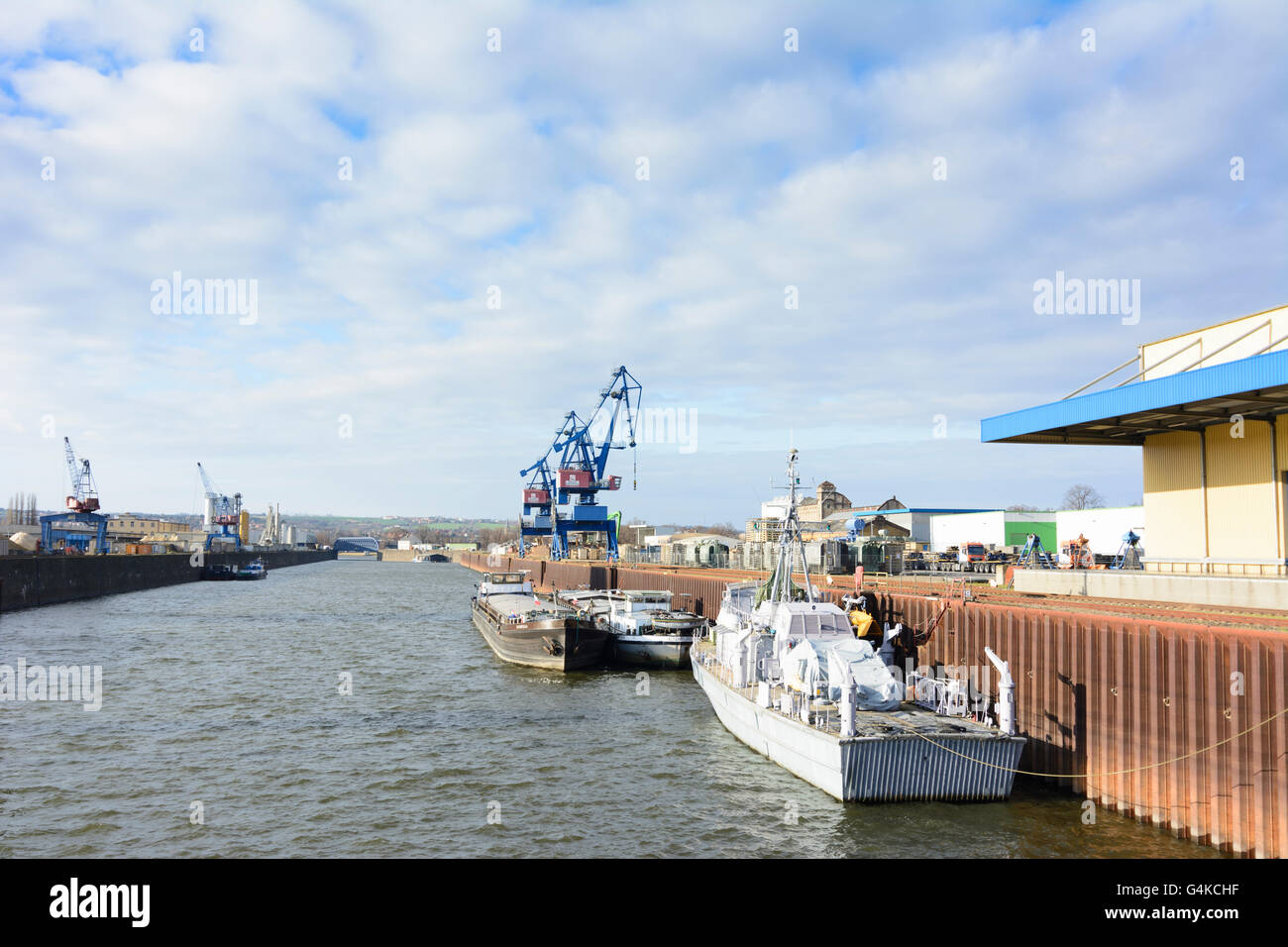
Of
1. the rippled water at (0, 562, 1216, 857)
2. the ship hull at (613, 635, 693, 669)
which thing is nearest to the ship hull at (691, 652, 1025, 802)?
the rippled water at (0, 562, 1216, 857)

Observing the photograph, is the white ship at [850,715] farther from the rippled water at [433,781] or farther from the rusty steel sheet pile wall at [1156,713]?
the rusty steel sheet pile wall at [1156,713]

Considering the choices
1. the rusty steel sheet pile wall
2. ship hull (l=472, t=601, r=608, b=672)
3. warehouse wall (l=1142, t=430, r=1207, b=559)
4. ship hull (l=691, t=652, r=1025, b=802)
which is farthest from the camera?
ship hull (l=472, t=601, r=608, b=672)

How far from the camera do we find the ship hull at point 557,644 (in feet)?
129

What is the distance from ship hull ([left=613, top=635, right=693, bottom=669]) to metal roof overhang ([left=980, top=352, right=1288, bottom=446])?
18.0m

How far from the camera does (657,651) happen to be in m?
40.9

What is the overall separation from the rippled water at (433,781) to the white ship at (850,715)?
0.58 m

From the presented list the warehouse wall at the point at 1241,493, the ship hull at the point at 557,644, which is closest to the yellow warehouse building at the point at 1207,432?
the warehouse wall at the point at 1241,493

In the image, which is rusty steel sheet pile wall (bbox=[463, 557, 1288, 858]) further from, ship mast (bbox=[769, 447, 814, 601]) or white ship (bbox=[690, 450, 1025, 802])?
ship mast (bbox=[769, 447, 814, 601])

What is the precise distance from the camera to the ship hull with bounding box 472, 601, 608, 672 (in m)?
39.4

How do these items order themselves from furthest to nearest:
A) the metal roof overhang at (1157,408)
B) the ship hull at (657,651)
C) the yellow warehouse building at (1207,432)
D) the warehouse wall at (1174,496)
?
1. the ship hull at (657,651)
2. the warehouse wall at (1174,496)
3. the yellow warehouse building at (1207,432)
4. the metal roof overhang at (1157,408)

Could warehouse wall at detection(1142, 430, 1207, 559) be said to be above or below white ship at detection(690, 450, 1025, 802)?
above

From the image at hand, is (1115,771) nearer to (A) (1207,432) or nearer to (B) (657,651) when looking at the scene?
(A) (1207,432)

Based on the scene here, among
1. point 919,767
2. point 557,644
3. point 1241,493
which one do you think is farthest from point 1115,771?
point 557,644
